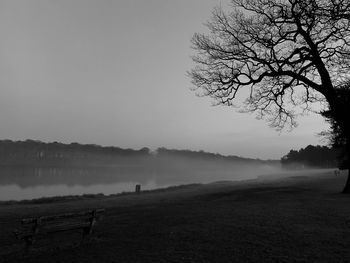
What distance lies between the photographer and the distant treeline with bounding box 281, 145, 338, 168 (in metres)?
138

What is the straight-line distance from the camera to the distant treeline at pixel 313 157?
138 m

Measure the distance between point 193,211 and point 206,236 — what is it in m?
5.33

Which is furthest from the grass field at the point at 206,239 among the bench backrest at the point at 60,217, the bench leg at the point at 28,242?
the bench backrest at the point at 60,217

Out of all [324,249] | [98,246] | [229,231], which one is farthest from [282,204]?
[98,246]

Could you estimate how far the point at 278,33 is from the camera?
22.7 meters

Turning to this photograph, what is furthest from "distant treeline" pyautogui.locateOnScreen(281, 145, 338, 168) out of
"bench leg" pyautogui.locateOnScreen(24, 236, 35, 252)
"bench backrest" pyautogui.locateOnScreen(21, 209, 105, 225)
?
"bench leg" pyautogui.locateOnScreen(24, 236, 35, 252)

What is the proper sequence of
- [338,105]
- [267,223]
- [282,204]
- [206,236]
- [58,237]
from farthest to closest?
[338,105]
[282,204]
[267,223]
[58,237]
[206,236]

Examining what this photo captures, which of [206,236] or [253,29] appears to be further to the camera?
[253,29]

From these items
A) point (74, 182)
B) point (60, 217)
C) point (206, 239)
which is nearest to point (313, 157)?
point (74, 182)

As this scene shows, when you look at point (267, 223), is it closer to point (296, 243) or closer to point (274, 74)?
point (296, 243)

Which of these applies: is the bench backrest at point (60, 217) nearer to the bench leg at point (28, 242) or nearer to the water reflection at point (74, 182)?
the bench leg at point (28, 242)

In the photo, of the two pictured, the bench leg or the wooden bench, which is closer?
the wooden bench

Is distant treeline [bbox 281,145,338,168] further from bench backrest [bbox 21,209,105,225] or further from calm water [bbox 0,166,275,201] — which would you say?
bench backrest [bbox 21,209,105,225]

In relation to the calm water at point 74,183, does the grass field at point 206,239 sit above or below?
below
